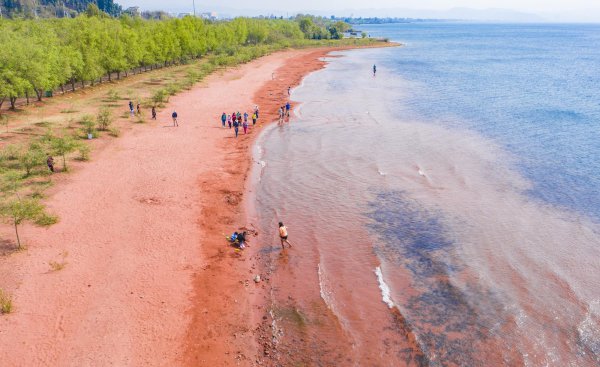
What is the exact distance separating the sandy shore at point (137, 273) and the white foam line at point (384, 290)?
16.0ft

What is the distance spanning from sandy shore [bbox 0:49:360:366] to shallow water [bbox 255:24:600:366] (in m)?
1.92

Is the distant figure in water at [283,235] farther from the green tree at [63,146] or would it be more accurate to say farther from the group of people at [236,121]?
the group of people at [236,121]

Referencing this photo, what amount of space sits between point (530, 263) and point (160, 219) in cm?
1758

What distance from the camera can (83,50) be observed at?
50375 mm

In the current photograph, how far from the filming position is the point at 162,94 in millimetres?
46250

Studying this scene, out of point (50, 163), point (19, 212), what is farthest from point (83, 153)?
point (19, 212)

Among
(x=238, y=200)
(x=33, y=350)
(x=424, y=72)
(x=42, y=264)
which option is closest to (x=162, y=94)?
(x=238, y=200)

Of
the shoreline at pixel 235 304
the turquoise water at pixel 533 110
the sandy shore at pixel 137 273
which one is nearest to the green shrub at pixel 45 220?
the sandy shore at pixel 137 273

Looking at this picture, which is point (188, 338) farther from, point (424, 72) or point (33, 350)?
point (424, 72)

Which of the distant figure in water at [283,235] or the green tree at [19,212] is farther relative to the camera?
the distant figure in water at [283,235]

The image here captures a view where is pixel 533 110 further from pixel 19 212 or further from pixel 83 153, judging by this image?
pixel 19 212

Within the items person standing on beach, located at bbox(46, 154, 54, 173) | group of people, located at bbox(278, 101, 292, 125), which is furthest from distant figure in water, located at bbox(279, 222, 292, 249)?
group of people, located at bbox(278, 101, 292, 125)

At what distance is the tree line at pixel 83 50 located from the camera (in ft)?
123

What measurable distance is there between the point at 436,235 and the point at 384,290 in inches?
232
